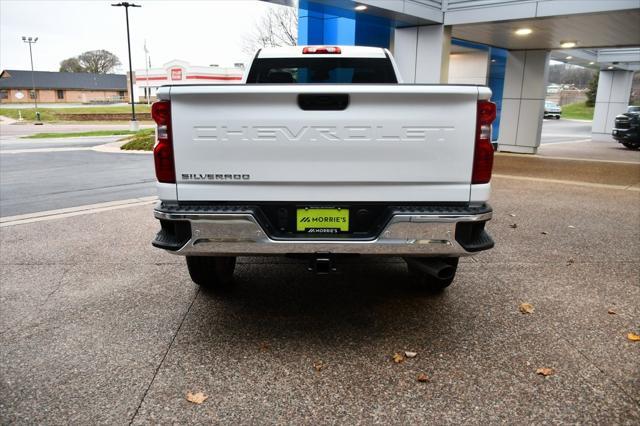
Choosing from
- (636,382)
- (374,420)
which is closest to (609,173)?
(636,382)

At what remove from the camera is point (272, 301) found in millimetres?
4227

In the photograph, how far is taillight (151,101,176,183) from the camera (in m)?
3.10

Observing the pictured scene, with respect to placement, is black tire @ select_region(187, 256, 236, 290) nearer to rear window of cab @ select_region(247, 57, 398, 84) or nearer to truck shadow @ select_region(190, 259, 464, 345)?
truck shadow @ select_region(190, 259, 464, 345)

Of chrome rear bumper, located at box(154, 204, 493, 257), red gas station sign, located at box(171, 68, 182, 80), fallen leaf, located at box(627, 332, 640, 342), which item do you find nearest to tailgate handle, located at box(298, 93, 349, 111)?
chrome rear bumper, located at box(154, 204, 493, 257)

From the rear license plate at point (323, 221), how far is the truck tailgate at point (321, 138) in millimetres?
194

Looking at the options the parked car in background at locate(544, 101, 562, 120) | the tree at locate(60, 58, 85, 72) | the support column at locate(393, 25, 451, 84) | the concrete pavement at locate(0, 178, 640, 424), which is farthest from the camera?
the tree at locate(60, 58, 85, 72)

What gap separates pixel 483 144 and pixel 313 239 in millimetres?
1220

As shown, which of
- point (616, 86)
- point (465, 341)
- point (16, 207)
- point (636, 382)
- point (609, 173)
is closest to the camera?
point (636, 382)

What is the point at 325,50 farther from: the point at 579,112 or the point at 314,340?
the point at 579,112

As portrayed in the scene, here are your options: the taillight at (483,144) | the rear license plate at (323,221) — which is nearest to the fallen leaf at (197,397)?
the rear license plate at (323,221)

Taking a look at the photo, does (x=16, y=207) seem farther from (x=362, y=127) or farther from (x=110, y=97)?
(x=110, y=97)

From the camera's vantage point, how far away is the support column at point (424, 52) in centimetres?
1280

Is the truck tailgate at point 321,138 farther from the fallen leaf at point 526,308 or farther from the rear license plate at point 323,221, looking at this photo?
the fallen leaf at point 526,308

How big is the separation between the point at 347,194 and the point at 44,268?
3.56 meters
